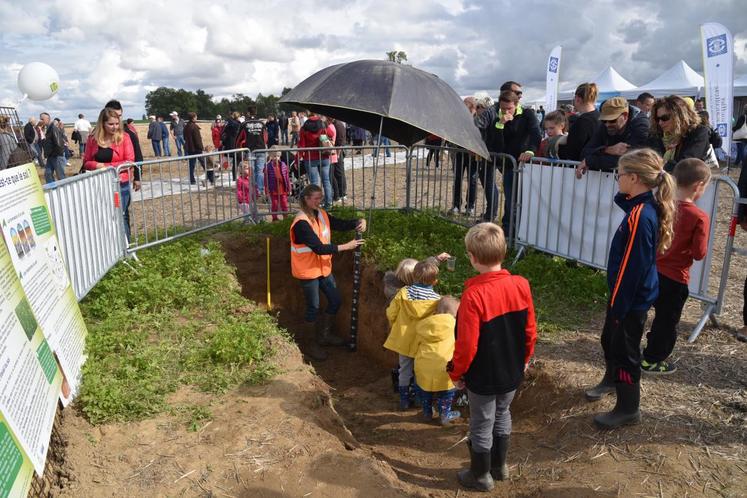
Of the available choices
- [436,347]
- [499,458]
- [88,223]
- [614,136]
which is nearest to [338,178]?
[88,223]

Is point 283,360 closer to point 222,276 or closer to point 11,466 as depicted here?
point 222,276

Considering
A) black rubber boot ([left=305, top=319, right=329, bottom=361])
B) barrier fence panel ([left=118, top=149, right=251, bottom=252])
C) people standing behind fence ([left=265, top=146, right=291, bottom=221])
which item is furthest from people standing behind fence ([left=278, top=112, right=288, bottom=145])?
black rubber boot ([left=305, top=319, right=329, bottom=361])

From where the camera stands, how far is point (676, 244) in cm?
445

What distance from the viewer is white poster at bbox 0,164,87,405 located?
3.78 metres

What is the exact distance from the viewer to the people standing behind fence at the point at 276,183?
980 centimetres

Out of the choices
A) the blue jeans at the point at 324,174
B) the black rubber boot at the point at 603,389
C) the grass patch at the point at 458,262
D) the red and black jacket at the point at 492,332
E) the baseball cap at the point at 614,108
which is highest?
the baseball cap at the point at 614,108

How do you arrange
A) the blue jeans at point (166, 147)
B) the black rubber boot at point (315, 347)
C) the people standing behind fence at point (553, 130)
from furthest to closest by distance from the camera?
the blue jeans at point (166, 147)
the people standing behind fence at point (553, 130)
the black rubber boot at point (315, 347)

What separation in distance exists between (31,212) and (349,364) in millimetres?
4222

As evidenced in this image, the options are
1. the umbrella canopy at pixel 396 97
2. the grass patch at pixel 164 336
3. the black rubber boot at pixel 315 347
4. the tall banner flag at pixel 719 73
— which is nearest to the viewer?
the grass patch at pixel 164 336

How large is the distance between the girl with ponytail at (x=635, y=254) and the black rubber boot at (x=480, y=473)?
3.63 feet

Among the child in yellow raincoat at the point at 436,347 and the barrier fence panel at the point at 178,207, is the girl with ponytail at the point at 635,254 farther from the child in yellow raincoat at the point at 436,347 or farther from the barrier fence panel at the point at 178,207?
the barrier fence panel at the point at 178,207

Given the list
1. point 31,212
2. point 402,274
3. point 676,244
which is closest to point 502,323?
point 402,274

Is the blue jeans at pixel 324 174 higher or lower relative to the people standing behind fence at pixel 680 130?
lower

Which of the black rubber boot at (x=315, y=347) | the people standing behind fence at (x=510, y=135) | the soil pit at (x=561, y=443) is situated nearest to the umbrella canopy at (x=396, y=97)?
the people standing behind fence at (x=510, y=135)
